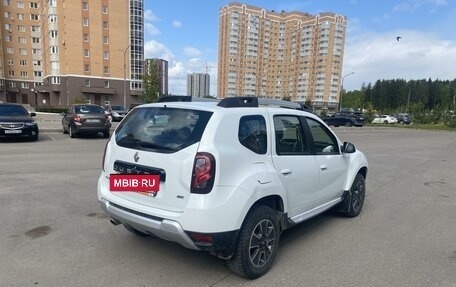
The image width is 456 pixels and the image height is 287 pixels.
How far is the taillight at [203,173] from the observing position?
9.09ft

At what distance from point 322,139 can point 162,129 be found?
2192 mm

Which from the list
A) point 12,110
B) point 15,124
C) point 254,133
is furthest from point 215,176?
point 12,110

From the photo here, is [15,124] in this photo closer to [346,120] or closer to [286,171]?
Answer: [286,171]

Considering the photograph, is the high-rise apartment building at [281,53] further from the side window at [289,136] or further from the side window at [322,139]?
the side window at [289,136]

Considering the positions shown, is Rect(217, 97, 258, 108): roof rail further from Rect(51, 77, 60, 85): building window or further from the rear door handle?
Rect(51, 77, 60, 85): building window

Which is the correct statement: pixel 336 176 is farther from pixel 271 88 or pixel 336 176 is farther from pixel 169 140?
pixel 271 88

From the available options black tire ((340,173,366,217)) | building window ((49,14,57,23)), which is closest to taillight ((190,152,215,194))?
black tire ((340,173,366,217))

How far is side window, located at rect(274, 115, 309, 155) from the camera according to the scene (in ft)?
11.4

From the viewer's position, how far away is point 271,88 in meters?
101

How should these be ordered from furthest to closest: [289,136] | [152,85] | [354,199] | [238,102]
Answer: [152,85]
[354,199]
[289,136]
[238,102]

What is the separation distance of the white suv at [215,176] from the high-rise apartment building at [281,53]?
277 ft

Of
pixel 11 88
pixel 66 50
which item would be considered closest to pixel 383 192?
pixel 66 50

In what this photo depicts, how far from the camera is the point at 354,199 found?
510 centimetres

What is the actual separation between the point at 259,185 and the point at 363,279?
1390 millimetres
